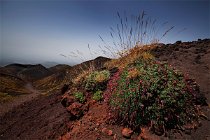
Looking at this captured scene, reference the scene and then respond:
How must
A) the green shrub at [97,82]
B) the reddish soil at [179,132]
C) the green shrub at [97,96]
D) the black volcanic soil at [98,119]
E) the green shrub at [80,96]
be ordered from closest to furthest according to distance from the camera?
the reddish soil at [179,132]
the black volcanic soil at [98,119]
the green shrub at [97,96]
the green shrub at [80,96]
the green shrub at [97,82]

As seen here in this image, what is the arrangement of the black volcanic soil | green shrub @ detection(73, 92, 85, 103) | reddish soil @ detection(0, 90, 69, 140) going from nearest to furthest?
the black volcanic soil
reddish soil @ detection(0, 90, 69, 140)
green shrub @ detection(73, 92, 85, 103)

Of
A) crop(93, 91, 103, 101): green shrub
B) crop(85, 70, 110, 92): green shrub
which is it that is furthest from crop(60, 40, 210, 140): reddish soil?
crop(85, 70, 110, 92): green shrub

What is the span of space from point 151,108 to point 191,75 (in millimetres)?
2623

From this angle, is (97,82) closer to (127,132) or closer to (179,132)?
(127,132)

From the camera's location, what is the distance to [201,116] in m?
4.97

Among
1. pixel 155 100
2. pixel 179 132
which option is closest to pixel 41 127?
pixel 155 100

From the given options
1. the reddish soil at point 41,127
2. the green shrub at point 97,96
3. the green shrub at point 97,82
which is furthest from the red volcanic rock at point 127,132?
the green shrub at point 97,82

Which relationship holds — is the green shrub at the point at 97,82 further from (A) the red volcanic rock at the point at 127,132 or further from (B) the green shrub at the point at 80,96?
(A) the red volcanic rock at the point at 127,132

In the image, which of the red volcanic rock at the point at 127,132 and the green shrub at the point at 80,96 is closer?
the red volcanic rock at the point at 127,132

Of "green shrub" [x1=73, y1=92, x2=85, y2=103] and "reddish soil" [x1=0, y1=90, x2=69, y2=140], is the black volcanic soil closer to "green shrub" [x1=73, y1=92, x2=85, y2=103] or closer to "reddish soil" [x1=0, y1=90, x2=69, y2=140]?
"reddish soil" [x1=0, y1=90, x2=69, y2=140]

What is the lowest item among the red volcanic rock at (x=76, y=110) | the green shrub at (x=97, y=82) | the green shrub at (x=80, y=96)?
the red volcanic rock at (x=76, y=110)

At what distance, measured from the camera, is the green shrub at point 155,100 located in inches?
181

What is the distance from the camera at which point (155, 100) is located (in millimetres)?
4684

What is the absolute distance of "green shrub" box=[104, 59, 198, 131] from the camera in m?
4.60
